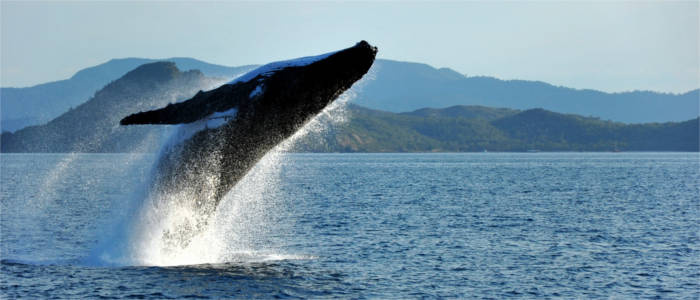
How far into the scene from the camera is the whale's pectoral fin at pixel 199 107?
14.4 metres

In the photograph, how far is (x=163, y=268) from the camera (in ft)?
62.5

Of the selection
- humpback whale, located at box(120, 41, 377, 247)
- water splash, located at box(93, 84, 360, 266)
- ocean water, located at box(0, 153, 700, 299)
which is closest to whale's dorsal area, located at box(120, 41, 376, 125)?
humpback whale, located at box(120, 41, 377, 247)

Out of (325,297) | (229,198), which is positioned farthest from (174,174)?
(229,198)

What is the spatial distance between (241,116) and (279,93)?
108 centimetres

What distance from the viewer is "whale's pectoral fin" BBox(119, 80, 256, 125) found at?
14398 millimetres

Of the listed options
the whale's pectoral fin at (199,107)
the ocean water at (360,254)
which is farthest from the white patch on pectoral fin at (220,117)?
the ocean water at (360,254)

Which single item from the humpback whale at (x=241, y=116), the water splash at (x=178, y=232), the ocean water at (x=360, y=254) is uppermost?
→ the humpback whale at (x=241, y=116)

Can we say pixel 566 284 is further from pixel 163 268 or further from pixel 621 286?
pixel 163 268

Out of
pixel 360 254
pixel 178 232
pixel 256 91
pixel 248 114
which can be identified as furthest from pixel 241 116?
pixel 360 254

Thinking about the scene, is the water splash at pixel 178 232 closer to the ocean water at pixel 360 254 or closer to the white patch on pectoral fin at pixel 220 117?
the ocean water at pixel 360 254

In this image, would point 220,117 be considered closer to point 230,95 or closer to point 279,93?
point 230,95

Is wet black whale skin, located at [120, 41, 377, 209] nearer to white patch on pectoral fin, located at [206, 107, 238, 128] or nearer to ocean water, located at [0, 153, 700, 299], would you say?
white patch on pectoral fin, located at [206, 107, 238, 128]

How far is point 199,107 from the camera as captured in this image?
14.9 metres

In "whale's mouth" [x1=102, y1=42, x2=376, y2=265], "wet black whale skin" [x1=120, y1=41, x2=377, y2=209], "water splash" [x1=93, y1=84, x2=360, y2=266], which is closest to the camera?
"wet black whale skin" [x1=120, y1=41, x2=377, y2=209]
